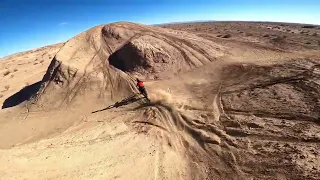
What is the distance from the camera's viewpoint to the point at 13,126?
16547 millimetres

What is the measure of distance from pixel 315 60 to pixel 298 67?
1.81m

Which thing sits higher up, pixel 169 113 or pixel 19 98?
pixel 169 113

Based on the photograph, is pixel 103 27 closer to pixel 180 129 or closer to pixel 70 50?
pixel 70 50

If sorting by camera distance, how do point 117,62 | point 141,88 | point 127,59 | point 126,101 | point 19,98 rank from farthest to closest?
point 19,98 → point 117,62 → point 127,59 → point 126,101 → point 141,88

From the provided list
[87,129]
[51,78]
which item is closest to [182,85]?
[87,129]

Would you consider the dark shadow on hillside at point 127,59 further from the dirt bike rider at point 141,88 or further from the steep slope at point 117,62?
the dirt bike rider at point 141,88

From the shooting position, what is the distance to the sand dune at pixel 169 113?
10984 millimetres

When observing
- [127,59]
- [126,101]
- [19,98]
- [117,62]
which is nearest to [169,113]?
[126,101]

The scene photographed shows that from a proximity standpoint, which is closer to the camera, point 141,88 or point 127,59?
point 141,88

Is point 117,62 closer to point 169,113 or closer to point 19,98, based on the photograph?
point 169,113

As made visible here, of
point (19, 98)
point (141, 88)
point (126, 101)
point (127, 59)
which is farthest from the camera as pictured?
point (19, 98)

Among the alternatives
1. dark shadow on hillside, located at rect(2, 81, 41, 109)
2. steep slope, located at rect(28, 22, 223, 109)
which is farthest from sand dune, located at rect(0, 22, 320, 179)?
dark shadow on hillside, located at rect(2, 81, 41, 109)

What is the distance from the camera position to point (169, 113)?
14250mm

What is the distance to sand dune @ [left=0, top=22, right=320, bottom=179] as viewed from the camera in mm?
10984
